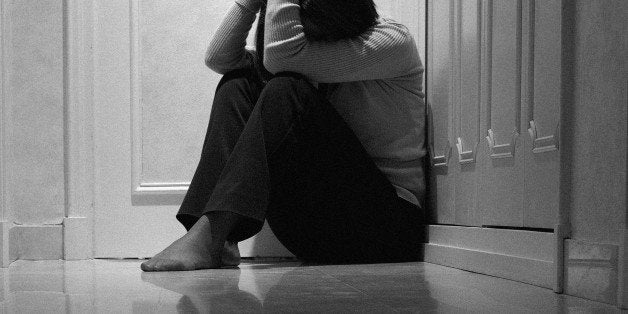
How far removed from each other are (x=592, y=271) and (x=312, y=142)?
774mm

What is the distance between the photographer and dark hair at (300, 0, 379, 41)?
1.70 m

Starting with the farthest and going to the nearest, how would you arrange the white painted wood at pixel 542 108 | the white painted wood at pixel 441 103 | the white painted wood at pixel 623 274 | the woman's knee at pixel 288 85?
the white painted wood at pixel 441 103 < the woman's knee at pixel 288 85 < the white painted wood at pixel 542 108 < the white painted wood at pixel 623 274

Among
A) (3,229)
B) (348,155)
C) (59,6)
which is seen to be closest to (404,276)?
(348,155)

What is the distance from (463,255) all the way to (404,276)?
24 centimetres

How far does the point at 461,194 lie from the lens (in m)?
1.69

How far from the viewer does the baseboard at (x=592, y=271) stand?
965mm

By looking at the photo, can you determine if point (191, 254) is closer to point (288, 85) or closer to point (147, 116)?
point (288, 85)

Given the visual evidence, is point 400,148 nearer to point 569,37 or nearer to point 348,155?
point 348,155

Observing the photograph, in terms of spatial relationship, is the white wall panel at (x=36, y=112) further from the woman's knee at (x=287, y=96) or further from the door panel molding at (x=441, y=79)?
the door panel molding at (x=441, y=79)

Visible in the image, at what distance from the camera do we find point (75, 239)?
211 centimetres

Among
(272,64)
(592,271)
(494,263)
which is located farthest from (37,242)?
(592,271)

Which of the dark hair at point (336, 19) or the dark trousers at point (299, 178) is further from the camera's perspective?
the dark hair at point (336, 19)

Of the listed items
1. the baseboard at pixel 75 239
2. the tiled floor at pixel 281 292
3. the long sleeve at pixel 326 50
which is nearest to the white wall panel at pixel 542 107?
the tiled floor at pixel 281 292

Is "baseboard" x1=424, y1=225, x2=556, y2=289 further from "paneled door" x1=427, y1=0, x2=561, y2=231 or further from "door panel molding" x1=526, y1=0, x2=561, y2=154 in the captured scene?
"door panel molding" x1=526, y1=0, x2=561, y2=154
